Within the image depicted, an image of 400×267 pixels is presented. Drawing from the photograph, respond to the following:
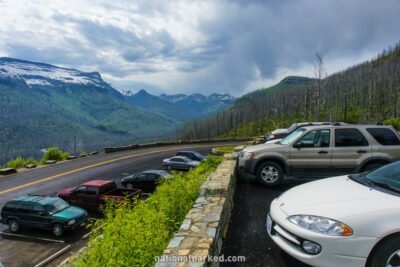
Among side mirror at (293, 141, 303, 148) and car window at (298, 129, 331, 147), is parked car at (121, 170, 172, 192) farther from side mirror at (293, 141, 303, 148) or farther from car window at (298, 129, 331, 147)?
car window at (298, 129, 331, 147)

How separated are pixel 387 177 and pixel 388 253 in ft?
5.25

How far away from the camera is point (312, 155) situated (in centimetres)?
700

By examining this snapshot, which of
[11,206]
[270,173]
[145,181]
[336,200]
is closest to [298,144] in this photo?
[270,173]

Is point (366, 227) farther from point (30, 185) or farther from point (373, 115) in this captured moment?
point (373, 115)

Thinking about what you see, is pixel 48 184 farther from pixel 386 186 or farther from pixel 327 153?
pixel 386 186

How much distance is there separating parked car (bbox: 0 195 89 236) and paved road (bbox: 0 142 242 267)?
57 centimetres

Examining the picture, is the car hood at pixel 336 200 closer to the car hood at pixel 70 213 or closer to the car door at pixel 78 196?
the car hood at pixel 70 213

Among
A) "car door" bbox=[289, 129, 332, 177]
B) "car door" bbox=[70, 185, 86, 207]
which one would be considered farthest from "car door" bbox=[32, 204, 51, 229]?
"car door" bbox=[289, 129, 332, 177]

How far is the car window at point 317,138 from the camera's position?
7.02 metres

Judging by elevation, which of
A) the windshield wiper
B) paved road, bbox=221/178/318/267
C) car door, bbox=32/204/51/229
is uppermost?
the windshield wiper

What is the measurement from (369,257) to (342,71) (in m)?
183

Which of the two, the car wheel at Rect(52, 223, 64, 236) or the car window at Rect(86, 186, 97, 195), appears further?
the car window at Rect(86, 186, 97, 195)

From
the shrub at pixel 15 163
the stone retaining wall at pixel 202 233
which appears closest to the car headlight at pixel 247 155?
the stone retaining wall at pixel 202 233

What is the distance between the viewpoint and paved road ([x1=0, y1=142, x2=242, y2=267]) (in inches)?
395
